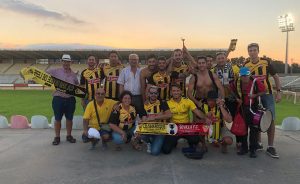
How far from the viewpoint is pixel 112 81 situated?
6.91 meters

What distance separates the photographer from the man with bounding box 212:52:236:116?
645cm

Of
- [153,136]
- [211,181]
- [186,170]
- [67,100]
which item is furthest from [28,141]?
[211,181]

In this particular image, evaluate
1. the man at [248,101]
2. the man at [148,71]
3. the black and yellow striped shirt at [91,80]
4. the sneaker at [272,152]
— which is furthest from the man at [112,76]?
the sneaker at [272,152]

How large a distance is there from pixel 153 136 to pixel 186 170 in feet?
3.86

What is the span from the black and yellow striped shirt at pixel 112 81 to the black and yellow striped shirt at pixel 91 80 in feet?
0.44

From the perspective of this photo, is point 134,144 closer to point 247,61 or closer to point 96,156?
point 96,156

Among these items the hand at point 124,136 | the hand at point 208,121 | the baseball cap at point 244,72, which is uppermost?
the baseball cap at point 244,72

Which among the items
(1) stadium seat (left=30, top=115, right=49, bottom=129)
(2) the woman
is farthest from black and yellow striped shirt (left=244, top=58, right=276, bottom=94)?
(1) stadium seat (left=30, top=115, right=49, bottom=129)

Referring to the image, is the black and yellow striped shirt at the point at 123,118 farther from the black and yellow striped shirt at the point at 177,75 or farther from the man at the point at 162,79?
the black and yellow striped shirt at the point at 177,75

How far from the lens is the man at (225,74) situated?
6.45 meters

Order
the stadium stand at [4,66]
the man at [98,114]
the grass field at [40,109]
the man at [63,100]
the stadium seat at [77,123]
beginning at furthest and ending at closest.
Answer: the stadium stand at [4,66]
the grass field at [40,109]
the stadium seat at [77,123]
the man at [63,100]
the man at [98,114]

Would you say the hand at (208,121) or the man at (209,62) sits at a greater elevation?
the man at (209,62)

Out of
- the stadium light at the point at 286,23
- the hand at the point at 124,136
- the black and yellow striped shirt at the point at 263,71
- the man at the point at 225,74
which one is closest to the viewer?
the black and yellow striped shirt at the point at 263,71

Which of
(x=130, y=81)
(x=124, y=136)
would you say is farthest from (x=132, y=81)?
(x=124, y=136)
